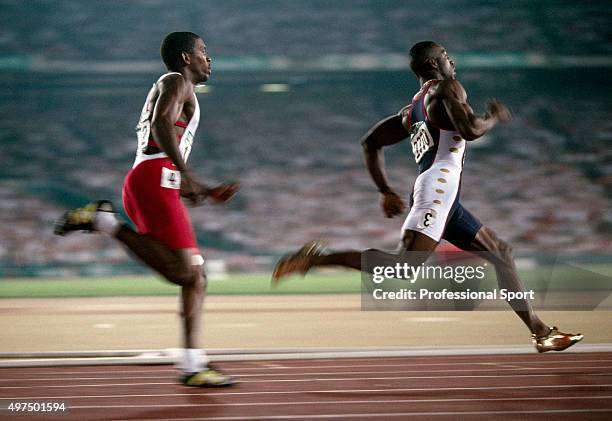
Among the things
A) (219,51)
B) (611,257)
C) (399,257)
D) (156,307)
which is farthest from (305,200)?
(399,257)

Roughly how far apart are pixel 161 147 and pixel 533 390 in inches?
86.7

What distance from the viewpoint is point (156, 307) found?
12336 millimetres

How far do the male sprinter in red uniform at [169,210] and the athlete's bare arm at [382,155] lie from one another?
1.52 meters

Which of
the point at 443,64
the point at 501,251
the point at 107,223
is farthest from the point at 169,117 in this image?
the point at 501,251

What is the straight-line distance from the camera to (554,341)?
18.2 feet

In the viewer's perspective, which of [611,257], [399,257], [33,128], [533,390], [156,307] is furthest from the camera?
[33,128]

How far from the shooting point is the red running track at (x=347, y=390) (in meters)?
3.91

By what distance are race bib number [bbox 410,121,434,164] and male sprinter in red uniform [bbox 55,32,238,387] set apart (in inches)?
53.9

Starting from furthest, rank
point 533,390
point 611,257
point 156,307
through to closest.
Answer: point 611,257, point 156,307, point 533,390

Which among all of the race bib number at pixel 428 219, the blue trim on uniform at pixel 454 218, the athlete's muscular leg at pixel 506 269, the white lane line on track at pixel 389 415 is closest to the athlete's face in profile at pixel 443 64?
the blue trim on uniform at pixel 454 218

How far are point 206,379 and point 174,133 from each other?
4.15 feet

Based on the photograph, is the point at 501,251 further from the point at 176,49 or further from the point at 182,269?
the point at 176,49

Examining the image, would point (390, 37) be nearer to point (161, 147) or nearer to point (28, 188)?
point (28, 188)

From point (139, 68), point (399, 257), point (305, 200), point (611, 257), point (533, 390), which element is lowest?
point (533, 390)
